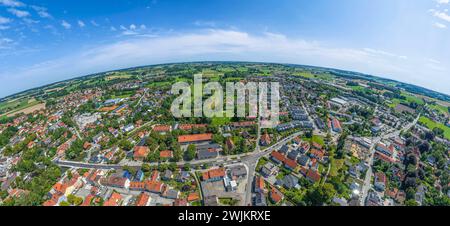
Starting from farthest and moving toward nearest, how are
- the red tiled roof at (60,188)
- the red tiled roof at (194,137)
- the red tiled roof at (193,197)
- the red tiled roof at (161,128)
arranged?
the red tiled roof at (161,128), the red tiled roof at (194,137), the red tiled roof at (60,188), the red tiled roof at (193,197)

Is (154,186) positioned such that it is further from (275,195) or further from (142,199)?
(275,195)

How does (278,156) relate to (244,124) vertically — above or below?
below

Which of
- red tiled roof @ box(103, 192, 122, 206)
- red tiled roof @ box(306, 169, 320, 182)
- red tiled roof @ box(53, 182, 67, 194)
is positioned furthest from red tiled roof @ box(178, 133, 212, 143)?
red tiled roof @ box(306, 169, 320, 182)

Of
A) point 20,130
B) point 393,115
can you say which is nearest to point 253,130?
point 393,115

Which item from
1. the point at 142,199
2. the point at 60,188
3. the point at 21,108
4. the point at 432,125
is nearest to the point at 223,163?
the point at 142,199

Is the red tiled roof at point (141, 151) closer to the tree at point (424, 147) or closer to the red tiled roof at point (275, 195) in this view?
the red tiled roof at point (275, 195)

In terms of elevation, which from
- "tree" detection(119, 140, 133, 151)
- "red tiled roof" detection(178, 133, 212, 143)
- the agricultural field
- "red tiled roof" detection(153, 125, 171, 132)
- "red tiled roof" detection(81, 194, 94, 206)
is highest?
the agricultural field

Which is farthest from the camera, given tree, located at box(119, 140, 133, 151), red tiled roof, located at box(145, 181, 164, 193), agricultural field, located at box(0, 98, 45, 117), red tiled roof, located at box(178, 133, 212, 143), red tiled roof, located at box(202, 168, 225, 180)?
agricultural field, located at box(0, 98, 45, 117)

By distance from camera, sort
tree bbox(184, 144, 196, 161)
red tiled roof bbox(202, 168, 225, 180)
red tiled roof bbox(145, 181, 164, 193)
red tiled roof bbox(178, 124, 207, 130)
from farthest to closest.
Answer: red tiled roof bbox(178, 124, 207, 130)
tree bbox(184, 144, 196, 161)
red tiled roof bbox(202, 168, 225, 180)
red tiled roof bbox(145, 181, 164, 193)

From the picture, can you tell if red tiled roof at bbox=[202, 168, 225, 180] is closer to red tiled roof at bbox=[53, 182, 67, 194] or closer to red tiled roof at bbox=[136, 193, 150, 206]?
red tiled roof at bbox=[136, 193, 150, 206]
